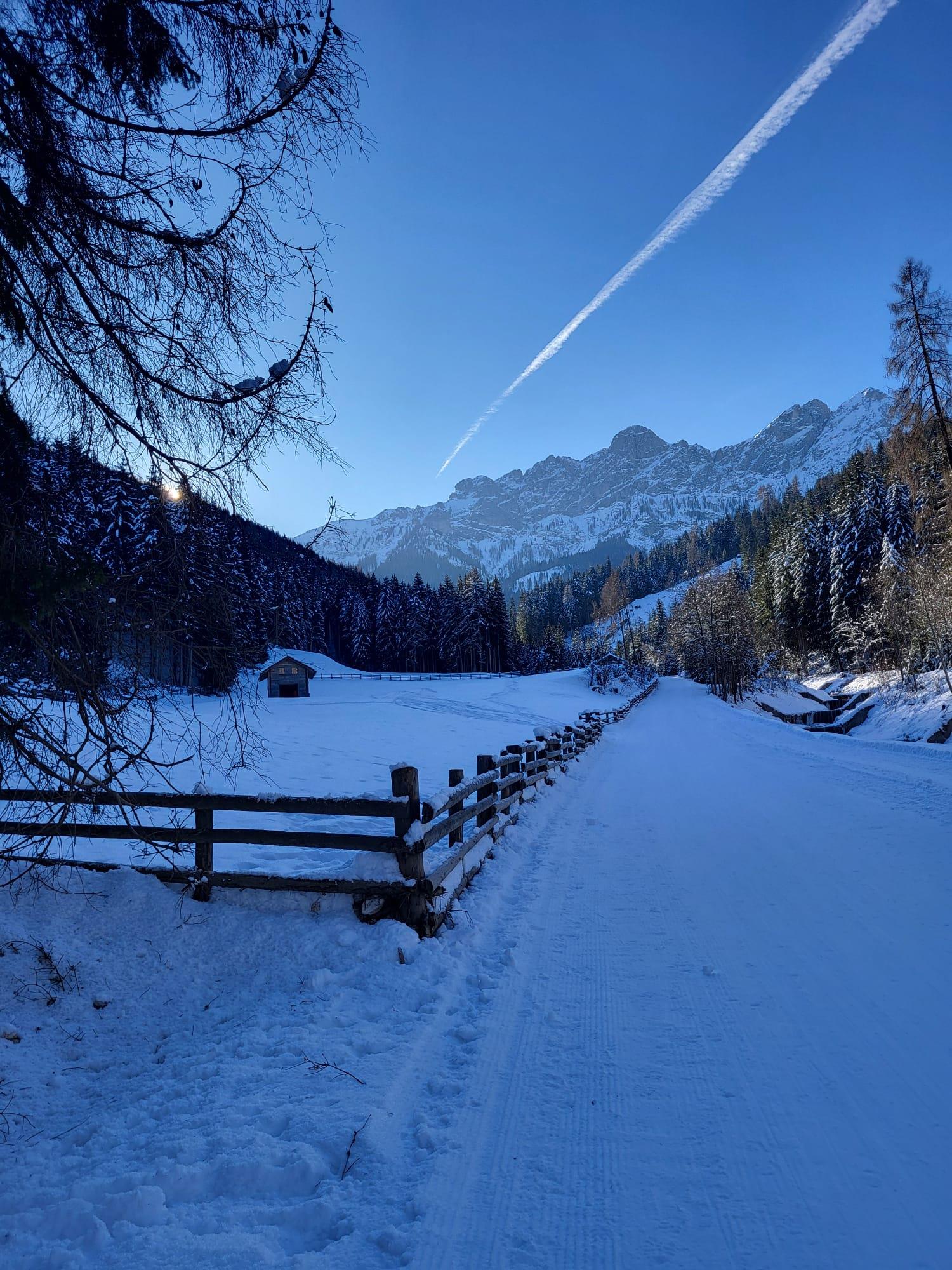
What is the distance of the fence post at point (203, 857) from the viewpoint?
188 inches

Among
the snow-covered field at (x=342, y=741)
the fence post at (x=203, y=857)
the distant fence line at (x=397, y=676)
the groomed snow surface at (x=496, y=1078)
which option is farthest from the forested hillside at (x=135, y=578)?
the distant fence line at (x=397, y=676)

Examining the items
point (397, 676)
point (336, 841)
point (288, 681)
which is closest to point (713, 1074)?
point (336, 841)

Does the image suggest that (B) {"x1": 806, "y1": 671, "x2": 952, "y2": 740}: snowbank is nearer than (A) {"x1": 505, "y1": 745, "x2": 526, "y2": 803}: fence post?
No

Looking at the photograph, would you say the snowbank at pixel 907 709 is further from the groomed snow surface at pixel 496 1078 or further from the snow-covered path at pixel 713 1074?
the groomed snow surface at pixel 496 1078

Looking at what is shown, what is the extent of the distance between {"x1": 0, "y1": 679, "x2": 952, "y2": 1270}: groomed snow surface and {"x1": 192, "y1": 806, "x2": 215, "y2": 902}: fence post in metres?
0.17

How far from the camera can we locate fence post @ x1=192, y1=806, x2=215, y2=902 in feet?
15.7

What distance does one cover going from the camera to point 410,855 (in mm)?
4477

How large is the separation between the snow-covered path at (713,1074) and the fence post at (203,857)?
8.53 feet

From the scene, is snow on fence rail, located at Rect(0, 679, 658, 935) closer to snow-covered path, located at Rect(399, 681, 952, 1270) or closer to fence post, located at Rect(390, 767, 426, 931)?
fence post, located at Rect(390, 767, 426, 931)

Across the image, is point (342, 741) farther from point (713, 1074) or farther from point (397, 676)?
point (397, 676)

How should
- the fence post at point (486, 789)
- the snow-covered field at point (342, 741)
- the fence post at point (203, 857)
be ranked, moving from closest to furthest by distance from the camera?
1. the snow-covered field at point (342, 741)
2. the fence post at point (203, 857)
3. the fence post at point (486, 789)

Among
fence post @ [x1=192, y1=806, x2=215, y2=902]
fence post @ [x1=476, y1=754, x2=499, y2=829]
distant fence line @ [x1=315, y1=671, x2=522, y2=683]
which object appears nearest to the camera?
fence post @ [x1=192, y1=806, x2=215, y2=902]

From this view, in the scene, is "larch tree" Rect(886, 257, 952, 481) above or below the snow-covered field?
above

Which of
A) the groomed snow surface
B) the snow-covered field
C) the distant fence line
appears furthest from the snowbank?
the distant fence line
